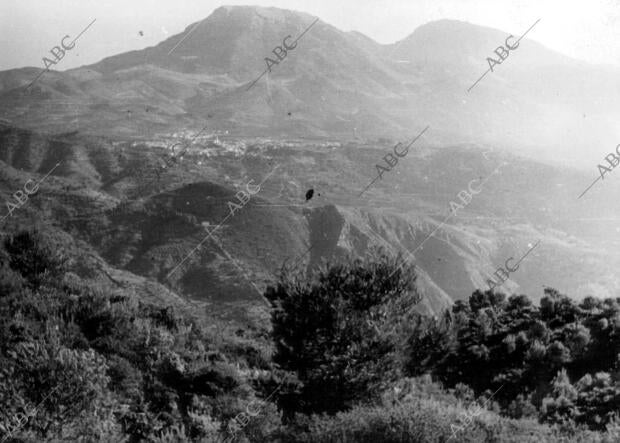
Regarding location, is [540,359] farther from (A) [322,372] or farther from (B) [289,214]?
(B) [289,214]

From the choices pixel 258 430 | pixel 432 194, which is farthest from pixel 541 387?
pixel 432 194

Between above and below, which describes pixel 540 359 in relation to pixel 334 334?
below

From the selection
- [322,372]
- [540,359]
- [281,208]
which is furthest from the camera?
[281,208]

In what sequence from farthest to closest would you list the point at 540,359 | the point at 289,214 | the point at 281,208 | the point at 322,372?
the point at 281,208 → the point at 289,214 → the point at 540,359 → the point at 322,372

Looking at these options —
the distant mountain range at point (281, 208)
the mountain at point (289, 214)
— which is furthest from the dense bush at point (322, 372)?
the mountain at point (289, 214)

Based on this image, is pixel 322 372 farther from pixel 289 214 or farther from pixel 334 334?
pixel 289 214

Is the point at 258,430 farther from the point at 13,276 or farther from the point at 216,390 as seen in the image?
the point at 13,276

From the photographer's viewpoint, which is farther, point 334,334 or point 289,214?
point 289,214

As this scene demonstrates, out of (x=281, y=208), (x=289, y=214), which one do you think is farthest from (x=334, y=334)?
(x=281, y=208)

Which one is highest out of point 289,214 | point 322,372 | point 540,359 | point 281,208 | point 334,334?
point 334,334

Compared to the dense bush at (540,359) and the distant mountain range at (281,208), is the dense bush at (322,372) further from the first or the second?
the distant mountain range at (281,208)

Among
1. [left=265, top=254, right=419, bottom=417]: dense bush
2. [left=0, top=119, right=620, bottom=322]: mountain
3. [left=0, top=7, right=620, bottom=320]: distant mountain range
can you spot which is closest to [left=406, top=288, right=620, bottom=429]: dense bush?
[left=265, top=254, right=419, bottom=417]: dense bush
